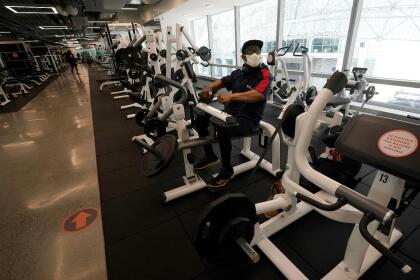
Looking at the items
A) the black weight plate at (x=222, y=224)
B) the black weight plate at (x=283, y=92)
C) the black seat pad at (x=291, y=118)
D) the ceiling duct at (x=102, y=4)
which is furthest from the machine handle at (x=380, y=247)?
the ceiling duct at (x=102, y=4)

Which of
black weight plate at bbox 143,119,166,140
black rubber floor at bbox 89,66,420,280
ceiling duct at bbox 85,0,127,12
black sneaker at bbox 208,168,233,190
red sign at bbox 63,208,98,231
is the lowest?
black rubber floor at bbox 89,66,420,280

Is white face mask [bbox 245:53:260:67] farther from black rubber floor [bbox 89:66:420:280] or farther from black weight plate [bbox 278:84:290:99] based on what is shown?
black weight plate [bbox 278:84:290:99]

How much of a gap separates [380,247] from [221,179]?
5.20ft

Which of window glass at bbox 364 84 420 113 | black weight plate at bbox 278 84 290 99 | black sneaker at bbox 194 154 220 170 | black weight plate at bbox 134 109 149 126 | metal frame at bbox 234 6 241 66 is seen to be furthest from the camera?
metal frame at bbox 234 6 241 66

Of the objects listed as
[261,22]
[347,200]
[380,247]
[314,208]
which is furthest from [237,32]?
[380,247]

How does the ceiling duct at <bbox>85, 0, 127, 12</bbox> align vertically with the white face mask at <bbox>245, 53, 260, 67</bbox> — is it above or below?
above

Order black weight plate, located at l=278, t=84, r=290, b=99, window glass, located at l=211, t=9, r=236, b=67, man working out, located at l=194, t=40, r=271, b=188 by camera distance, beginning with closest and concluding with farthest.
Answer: man working out, located at l=194, t=40, r=271, b=188, black weight plate, located at l=278, t=84, r=290, b=99, window glass, located at l=211, t=9, r=236, b=67

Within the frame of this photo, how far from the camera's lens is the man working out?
208cm

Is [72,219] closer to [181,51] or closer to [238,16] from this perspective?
[181,51]

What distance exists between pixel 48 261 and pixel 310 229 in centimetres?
205

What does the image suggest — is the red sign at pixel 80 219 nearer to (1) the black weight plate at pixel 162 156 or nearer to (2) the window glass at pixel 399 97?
(1) the black weight plate at pixel 162 156

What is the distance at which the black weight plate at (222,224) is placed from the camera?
110 centimetres

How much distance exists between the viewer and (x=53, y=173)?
2861 millimetres

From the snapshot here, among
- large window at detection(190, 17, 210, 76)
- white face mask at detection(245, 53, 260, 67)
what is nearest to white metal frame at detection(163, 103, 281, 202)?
white face mask at detection(245, 53, 260, 67)
